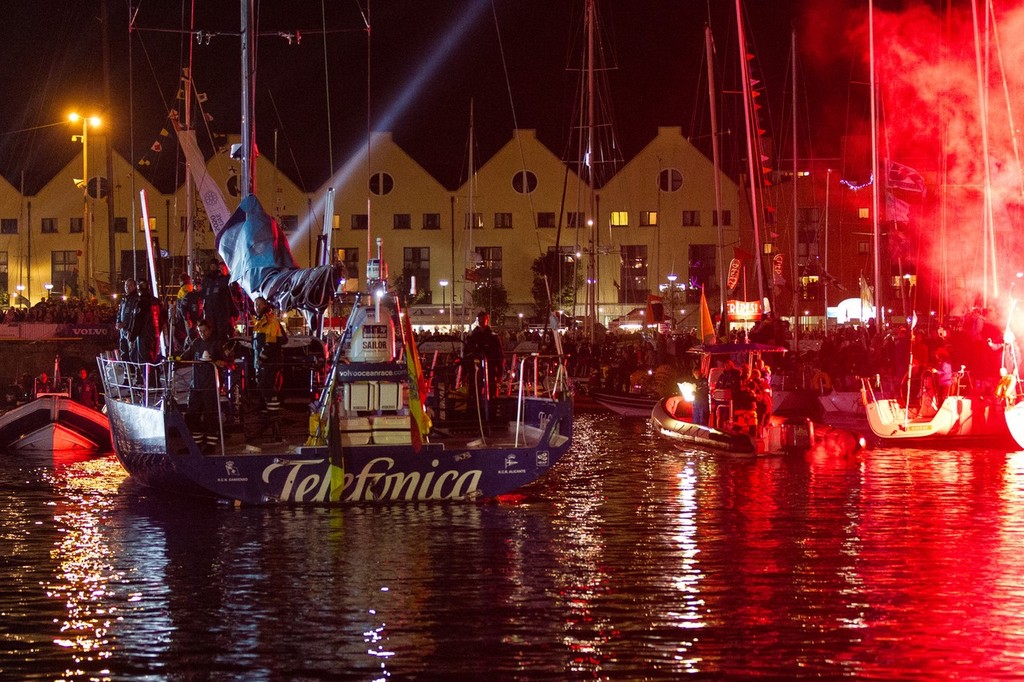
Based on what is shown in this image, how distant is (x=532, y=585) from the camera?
43.5 feet

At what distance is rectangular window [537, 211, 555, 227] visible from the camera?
82188 millimetres

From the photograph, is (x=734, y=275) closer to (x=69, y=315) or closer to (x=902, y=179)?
(x=902, y=179)

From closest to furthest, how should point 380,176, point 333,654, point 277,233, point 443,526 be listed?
point 333,654, point 443,526, point 277,233, point 380,176

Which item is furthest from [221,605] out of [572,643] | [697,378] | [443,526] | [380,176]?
[380,176]

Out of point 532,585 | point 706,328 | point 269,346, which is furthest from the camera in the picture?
point 706,328

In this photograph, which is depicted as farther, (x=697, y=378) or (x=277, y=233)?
(x=697, y=378)

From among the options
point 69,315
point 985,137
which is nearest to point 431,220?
point 69,315

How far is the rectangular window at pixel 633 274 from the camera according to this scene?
82750 millimetres

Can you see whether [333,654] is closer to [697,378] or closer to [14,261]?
[697,378]

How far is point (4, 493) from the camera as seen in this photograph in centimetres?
2006

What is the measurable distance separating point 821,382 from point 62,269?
6199 centimetres

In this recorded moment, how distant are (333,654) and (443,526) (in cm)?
609

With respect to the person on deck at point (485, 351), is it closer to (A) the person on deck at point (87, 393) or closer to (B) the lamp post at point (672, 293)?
(A) the person on deck at point (87, 393)

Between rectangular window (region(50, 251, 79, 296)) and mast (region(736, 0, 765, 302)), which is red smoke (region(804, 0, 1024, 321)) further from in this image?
rectangular window (region(50, 251, 79, 296))
